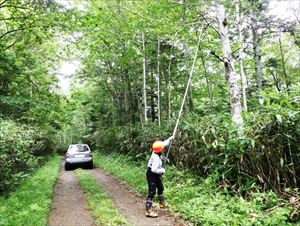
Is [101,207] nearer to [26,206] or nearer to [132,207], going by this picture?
[132,207]

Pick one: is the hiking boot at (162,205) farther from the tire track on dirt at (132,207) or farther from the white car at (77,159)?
the white car at (77,159)

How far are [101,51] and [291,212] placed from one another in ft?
47.9

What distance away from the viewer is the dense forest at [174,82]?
6.91 m

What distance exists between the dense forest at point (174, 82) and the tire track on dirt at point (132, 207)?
5.63 feet

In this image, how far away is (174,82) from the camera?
19.1 meters

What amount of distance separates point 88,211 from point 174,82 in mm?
12667

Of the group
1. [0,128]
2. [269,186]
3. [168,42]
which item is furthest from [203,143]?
[168,42]

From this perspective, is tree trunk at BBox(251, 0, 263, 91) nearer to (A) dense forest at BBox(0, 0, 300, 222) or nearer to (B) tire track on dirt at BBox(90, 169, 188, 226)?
(A) dense forest at BBox(0, 0, 300, 222)

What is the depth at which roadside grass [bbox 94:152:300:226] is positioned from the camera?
222 inches

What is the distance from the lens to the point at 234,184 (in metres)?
7.50

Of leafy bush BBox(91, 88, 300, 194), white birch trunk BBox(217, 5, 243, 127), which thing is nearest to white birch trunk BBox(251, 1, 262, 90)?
white birch trunk BBox(217, 5, 243, 127)

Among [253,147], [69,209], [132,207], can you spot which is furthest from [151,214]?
[253,147]

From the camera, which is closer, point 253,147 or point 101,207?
point 253,147

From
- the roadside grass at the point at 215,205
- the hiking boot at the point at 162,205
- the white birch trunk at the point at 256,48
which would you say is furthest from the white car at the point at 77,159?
the hiking boot at the point at 162,205
